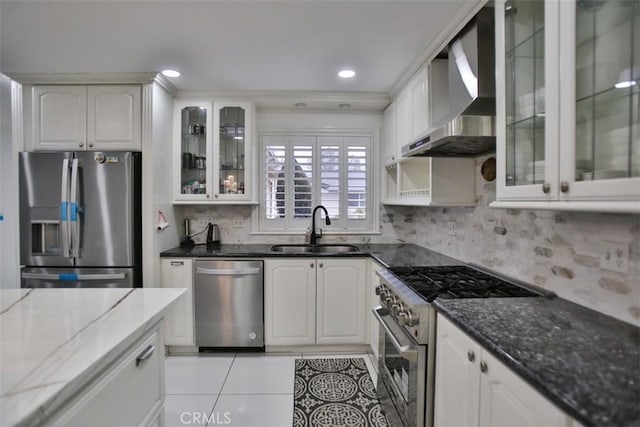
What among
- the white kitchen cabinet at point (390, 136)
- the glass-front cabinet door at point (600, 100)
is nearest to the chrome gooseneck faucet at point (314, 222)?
the white kitchen cabinet at point (390, 136)

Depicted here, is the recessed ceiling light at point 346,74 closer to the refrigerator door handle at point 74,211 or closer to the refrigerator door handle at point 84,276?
the refrigerator door handle at point 74,211

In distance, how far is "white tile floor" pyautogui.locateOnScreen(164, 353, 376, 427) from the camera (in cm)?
199

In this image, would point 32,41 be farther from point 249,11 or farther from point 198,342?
point 198,342

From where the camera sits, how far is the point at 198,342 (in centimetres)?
277

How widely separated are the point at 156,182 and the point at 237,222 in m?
0.91

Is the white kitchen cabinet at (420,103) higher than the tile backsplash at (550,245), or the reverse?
the white kitchen cabinet at (420,103)

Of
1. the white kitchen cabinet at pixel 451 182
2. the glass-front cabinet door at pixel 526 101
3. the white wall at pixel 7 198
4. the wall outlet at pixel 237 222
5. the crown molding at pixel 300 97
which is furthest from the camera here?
the wall outlet at pixel 237 222

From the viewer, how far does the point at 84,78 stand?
2.58 m

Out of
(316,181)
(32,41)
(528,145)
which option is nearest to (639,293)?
(528,145)

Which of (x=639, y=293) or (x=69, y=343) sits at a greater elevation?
(x=639, y=293)

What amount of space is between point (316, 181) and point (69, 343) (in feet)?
8.56

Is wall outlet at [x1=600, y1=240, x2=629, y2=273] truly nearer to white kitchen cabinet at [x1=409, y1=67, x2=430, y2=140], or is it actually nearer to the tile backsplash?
the tile backsplash

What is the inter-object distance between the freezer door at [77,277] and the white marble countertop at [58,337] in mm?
1106

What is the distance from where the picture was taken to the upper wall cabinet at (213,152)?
3012 millimetres
